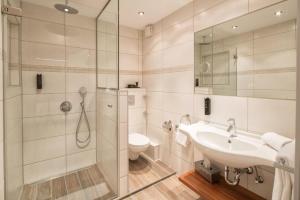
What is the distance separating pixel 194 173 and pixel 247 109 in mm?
914

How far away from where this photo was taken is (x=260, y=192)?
4.76 feet

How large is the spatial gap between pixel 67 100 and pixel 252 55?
7.40 ft

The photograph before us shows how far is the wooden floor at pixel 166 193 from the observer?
1858 mm

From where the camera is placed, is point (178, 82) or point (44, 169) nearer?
point (44, 169)

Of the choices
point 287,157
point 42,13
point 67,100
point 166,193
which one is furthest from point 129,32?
point 287,157

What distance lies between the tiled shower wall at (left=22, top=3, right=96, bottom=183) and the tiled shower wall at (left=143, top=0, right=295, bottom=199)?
99cm

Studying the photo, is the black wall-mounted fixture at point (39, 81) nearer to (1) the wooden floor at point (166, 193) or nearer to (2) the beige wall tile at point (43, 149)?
(2) the beige wall tile at point (43, 149)

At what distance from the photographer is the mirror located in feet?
4.23

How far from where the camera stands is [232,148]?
149cm

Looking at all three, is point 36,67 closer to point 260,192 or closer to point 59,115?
point 59,115

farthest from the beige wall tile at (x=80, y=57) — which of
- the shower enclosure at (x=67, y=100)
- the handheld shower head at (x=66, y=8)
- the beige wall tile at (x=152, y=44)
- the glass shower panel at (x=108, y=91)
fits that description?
the beige wall tile at (x=152, y=44)

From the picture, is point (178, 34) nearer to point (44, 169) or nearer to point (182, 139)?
point (182, 139)

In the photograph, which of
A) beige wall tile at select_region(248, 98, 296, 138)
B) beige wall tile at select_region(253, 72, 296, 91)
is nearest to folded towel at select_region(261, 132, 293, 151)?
beige wall tile at select_region(248, 98, 296, 138)

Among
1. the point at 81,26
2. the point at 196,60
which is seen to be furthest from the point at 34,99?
the point at 196,60
